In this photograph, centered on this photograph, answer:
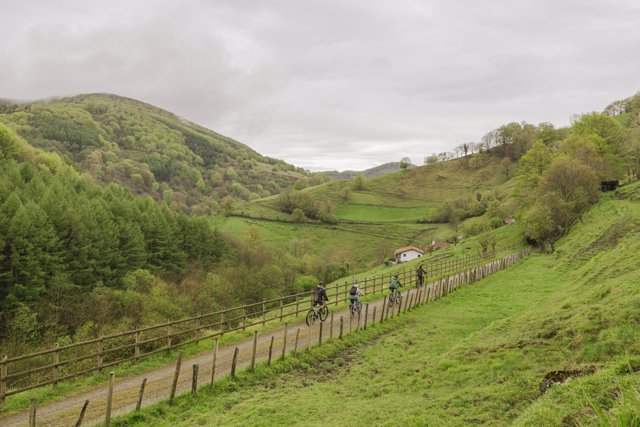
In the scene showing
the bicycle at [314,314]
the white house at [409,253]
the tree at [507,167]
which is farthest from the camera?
the tree at [507,167]

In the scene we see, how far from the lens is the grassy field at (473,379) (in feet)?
22.1

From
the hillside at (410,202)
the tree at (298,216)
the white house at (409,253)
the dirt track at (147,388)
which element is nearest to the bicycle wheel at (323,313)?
the dirt track at (147,388)

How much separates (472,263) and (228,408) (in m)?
41.8

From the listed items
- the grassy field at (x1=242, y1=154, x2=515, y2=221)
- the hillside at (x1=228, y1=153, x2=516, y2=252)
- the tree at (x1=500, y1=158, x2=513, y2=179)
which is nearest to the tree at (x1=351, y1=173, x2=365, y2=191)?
the hillside at (x1=228, y1=153, x2=516, y2=252)

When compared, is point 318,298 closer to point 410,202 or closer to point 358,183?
point 410,202

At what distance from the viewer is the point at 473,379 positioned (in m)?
11.0

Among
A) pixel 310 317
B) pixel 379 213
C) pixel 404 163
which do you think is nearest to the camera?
pixel 310 317

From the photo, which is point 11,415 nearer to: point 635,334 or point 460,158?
point 635,334

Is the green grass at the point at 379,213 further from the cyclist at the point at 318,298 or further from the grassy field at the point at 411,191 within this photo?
the cyclist at the point at 318,298

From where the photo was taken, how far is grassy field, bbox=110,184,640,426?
6.73 meters

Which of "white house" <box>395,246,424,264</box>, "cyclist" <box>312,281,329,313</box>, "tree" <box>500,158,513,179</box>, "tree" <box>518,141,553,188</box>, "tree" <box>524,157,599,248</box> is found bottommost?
"white house" <box>395,246,424,264</box>

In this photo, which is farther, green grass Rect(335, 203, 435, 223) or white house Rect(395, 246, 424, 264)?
green grass Rect(335, 203, 435, 223)

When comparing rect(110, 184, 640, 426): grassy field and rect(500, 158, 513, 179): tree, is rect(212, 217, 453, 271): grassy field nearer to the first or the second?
rect(500, 158, 513, 179): tree

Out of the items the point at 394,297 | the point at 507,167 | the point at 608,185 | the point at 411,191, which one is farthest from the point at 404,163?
the point at 394,297
